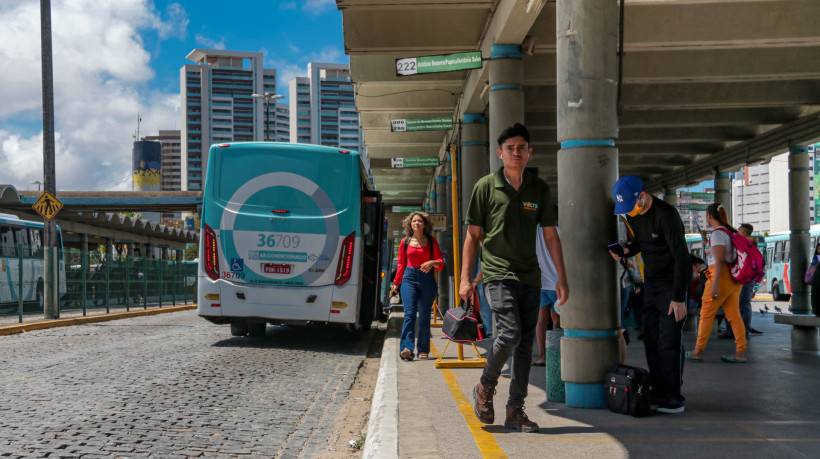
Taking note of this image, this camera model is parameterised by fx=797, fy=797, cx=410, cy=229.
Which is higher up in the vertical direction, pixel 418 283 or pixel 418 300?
pixel 418 283

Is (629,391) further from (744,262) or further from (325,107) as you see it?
(325,107)

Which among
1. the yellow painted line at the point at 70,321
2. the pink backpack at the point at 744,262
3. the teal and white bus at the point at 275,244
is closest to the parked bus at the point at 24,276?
the yellow painted line at the point at 70,321

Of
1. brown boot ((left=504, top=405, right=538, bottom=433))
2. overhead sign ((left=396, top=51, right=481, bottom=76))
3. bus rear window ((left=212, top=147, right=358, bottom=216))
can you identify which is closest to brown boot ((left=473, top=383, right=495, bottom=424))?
brown boot ((left=504, top=405, right=538, bottom=433))

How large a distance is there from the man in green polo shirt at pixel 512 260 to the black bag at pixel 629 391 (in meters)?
0.75

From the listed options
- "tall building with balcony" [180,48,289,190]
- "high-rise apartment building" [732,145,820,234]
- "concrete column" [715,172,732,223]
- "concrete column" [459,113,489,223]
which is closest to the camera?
"concrete column" [459,113,489,223]

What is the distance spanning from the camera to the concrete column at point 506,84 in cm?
1395

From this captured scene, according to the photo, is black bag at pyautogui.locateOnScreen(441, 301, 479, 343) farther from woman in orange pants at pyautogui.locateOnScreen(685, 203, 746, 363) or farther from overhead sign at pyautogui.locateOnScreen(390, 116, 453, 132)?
overhead sign at pyautogui.locateOnScreen(390, 116, 453, 132)

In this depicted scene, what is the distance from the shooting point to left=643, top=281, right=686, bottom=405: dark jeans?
5926 millimetres

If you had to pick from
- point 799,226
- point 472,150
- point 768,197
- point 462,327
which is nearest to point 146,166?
point 768,197

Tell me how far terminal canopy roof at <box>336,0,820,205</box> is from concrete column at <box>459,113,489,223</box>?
388mm

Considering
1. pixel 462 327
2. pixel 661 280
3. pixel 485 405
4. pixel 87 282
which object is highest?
pixel 661 280

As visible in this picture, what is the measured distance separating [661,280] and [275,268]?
23.7ft

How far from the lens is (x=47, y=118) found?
62.1 ft

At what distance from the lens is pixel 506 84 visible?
45.7 ft
